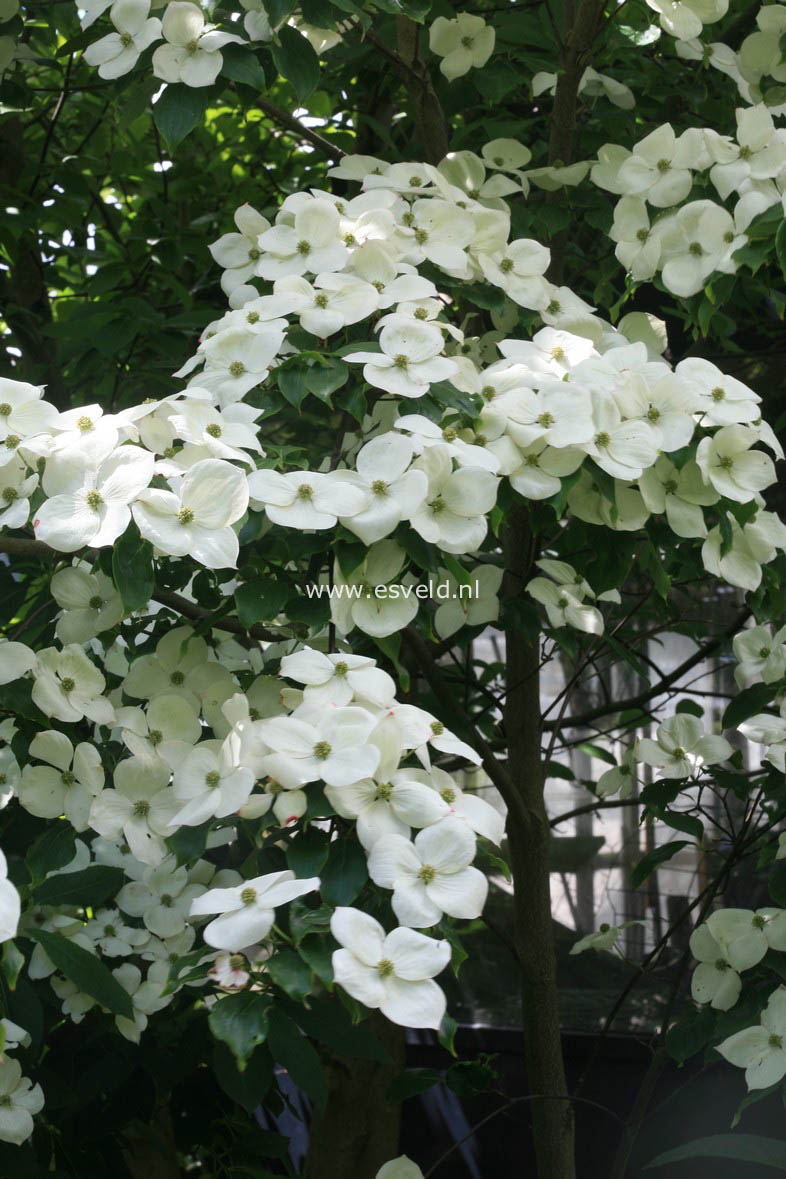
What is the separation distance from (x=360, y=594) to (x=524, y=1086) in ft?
5.13

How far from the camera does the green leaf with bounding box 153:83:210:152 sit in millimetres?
1231

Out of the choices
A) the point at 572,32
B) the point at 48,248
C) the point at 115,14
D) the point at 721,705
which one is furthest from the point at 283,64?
the point at 721,705

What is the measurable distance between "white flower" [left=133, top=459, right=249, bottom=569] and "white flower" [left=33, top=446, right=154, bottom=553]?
0.05 feet

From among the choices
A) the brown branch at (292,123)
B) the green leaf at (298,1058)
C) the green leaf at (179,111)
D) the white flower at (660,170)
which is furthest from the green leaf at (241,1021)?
the brown branch at (292,123)

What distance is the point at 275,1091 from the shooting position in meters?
1.69

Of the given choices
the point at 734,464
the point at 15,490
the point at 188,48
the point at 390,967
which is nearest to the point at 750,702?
the point at 734,464

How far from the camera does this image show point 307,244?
1294 mm

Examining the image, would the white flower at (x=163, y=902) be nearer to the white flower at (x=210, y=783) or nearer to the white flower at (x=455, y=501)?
the white flower at (x=210, y=783)

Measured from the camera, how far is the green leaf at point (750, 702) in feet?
4.25

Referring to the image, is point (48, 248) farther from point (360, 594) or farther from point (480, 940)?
point (480, 940)

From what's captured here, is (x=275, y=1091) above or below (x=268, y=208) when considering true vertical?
below

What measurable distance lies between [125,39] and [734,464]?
77cm

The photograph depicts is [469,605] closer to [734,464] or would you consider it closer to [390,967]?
[734,464]

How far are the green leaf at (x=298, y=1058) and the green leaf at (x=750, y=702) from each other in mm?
583
